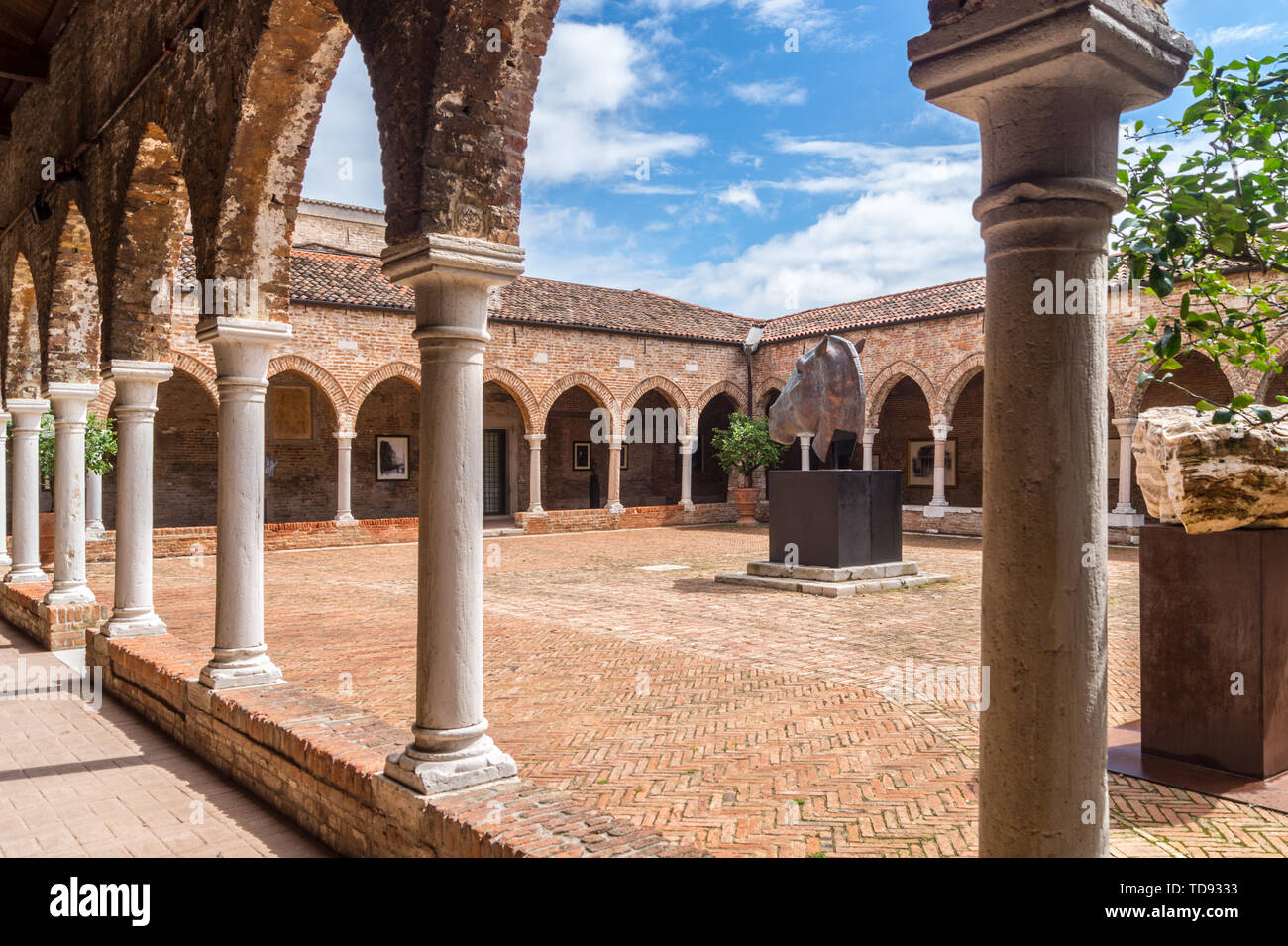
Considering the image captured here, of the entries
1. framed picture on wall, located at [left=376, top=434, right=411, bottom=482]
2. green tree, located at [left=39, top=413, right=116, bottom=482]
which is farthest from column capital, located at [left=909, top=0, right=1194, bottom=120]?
framed picture on wall, located at [left=376, top=434, right=411, bottom=482]

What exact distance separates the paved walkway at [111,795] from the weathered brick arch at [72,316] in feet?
10.7

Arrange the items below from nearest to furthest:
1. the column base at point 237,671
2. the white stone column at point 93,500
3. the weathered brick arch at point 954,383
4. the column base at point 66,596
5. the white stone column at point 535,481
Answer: the column base at point 237,671
the column base at point 66,596
the white stone column at point 93,500
the weathered brick arch at point 954,383
the white stone column at point 535,481

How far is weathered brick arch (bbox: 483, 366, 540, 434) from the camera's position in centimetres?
2114

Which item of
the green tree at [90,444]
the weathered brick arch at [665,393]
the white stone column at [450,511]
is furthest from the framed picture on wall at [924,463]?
the white stone column at [450,511]

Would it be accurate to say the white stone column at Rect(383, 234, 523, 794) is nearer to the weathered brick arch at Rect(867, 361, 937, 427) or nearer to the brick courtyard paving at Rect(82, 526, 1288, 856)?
the brick courtyard paving at Rect(82, 526, 1288, 856)

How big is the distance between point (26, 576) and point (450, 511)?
944 cm

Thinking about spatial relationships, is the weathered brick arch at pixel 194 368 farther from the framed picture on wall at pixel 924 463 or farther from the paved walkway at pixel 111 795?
the framed picture on wall at pixel 924 463

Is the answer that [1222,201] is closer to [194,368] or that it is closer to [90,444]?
[90,444]

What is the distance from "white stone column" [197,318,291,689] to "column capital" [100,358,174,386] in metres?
1.84

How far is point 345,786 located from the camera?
4.01 metres

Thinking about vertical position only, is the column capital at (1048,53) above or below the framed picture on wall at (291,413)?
below

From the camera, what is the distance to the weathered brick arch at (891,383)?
2068cm

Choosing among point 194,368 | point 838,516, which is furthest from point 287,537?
point 838,516

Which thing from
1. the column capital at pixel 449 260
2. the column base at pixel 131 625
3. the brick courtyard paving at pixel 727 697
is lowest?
the brick courtyard paving at pixel 727 697
